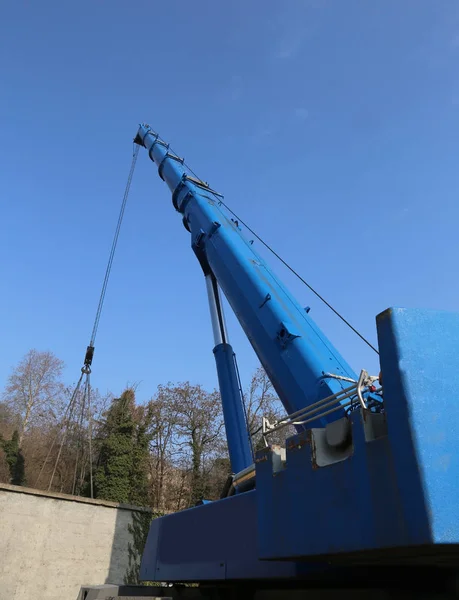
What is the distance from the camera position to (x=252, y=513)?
9.89 feet

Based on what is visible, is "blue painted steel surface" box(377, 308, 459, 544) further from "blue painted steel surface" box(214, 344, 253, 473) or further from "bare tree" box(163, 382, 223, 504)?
"bare tree" box(163, 382, 223, 504)

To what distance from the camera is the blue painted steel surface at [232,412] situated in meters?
5.54

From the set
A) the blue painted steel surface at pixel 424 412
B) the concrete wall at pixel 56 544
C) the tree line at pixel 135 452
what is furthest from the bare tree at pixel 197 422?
the blue painted steel surface at pixel 424 412

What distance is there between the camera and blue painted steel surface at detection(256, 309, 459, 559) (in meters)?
1.79

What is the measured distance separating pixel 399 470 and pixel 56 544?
11197 millimetres

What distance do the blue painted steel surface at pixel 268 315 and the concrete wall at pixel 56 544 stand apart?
7.35m

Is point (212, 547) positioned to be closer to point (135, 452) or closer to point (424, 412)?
point (424, 412)

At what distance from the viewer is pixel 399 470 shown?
73.9 inches

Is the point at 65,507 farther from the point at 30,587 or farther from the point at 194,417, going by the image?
the point at 194,417

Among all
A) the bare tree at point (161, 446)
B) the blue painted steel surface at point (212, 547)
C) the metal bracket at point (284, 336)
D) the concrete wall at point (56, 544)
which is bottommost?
the blue painted steel surface at point (212, 547)

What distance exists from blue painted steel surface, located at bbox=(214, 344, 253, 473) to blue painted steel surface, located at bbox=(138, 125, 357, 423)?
3.29 feet

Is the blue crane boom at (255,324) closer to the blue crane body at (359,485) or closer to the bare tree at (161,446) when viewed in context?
the blue crane body at (359,485)

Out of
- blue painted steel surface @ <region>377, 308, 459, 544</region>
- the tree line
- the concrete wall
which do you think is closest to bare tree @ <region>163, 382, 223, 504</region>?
the tree line

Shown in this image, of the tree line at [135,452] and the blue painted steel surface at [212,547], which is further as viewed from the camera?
the tree line at [135,452]
